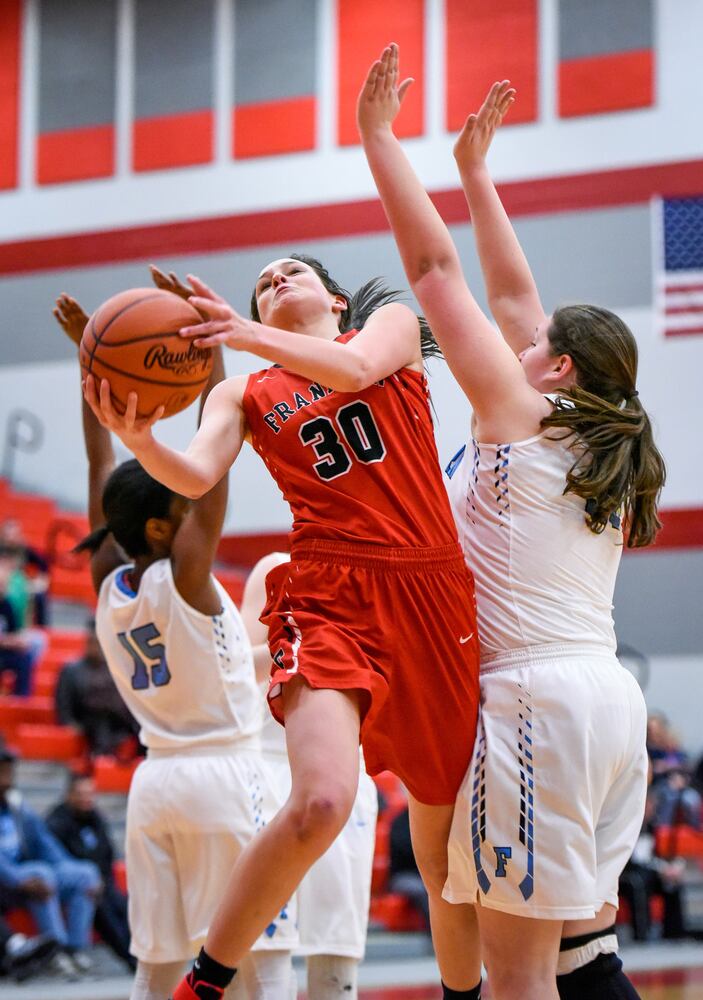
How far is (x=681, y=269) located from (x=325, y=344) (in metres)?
10.4

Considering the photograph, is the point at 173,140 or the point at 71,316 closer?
the point at 71,316

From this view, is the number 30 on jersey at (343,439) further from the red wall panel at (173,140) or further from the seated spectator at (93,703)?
the red wall panel at (173,140)

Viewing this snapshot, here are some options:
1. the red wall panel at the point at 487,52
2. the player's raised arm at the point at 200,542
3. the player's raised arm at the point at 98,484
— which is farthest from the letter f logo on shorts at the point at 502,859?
the red wall panel at the point at 487,52

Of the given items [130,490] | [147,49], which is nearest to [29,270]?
[147,49]

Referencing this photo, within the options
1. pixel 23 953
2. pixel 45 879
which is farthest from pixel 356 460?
pixel 45 879

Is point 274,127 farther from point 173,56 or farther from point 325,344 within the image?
point 325,344

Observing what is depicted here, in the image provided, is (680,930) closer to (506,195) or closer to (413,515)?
(506,195)

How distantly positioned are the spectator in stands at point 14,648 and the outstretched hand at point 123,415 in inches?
364

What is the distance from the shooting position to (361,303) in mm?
3697

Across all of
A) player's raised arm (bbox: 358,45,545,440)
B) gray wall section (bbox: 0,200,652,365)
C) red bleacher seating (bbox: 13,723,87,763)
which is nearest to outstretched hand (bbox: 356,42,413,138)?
player's raised arm (bbox: 358,45,545,440)

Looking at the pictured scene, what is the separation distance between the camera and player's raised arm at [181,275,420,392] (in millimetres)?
Result: 2658

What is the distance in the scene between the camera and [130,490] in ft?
13.0

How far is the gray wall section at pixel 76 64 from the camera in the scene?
1459cm

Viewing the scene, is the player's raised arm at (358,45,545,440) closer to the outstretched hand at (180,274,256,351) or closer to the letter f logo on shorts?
the outstretched hand at (180,274,256,351)
